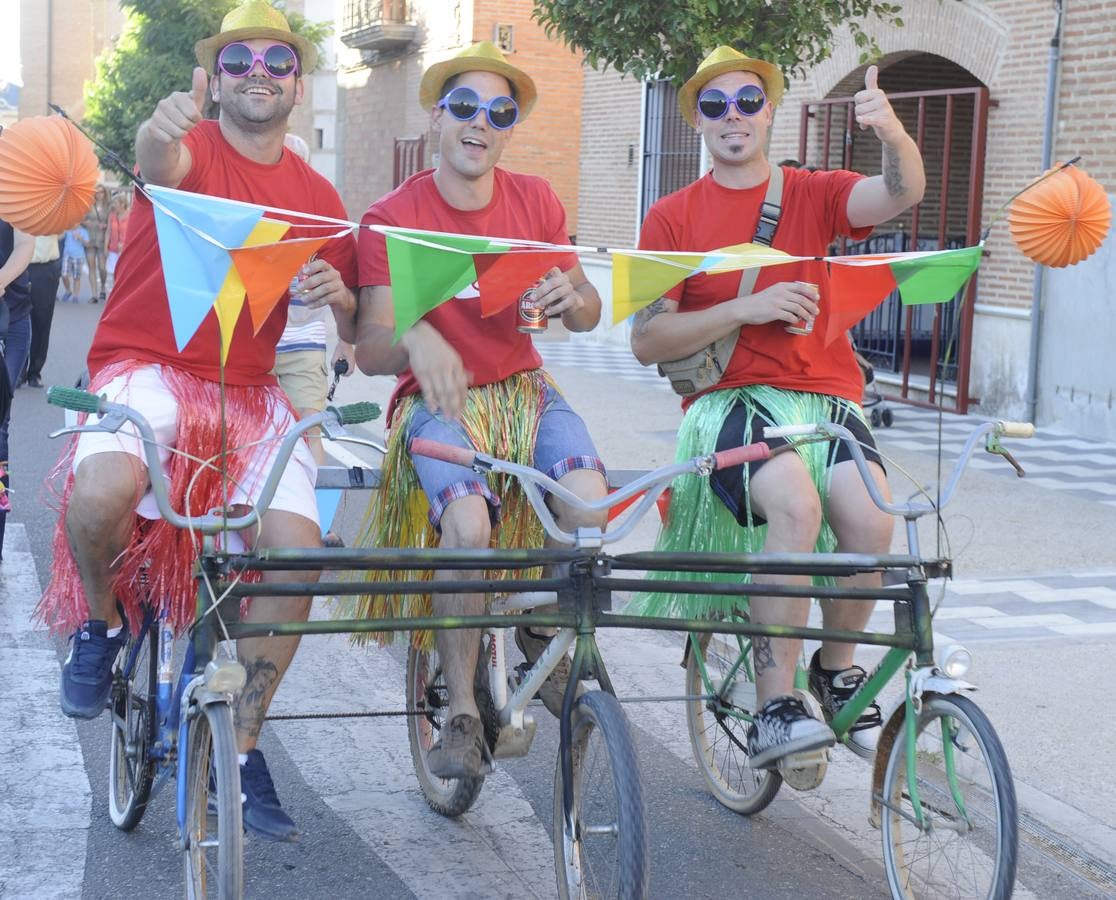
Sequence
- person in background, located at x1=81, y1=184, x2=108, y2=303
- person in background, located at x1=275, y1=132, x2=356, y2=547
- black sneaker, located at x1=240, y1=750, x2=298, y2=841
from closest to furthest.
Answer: black sneaker, located at x1=240, y1=750, x2=298, y2=841, person in background, located at x1=275, y1=132, x2=356, y2=547, person in background, located at x1=81, y1=184, x2=108, y2=303

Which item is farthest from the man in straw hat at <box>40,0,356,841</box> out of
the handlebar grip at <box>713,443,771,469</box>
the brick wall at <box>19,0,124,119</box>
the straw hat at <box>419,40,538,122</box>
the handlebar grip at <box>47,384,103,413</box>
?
the brick wall at <box>19,0,124,119</box>

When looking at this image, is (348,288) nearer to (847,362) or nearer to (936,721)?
(847,362)

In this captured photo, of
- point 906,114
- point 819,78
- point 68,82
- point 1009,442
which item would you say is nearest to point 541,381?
point 1009,442

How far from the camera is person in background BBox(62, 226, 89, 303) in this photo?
24536mm

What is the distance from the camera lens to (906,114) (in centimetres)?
1702

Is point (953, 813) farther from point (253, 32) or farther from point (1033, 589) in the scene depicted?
point (1033, 589)

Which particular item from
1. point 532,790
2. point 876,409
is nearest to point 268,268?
point 532,790

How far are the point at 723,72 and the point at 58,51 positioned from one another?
7439cm

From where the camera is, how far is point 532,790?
4.71 meters

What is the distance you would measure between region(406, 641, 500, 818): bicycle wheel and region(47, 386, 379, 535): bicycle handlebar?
3.05ft

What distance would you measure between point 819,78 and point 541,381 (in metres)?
12.2

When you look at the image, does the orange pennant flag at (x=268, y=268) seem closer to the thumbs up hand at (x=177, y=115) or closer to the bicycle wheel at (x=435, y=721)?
the thumbs up hand at (x=177, y=115)

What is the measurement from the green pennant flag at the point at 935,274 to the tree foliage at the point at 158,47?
1181 inches

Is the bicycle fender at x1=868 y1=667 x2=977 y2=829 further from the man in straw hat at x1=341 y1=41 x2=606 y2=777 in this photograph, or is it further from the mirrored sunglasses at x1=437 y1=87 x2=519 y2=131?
the mirrored sunglasses at x1=437 y1=87 x2=519 y2=131
